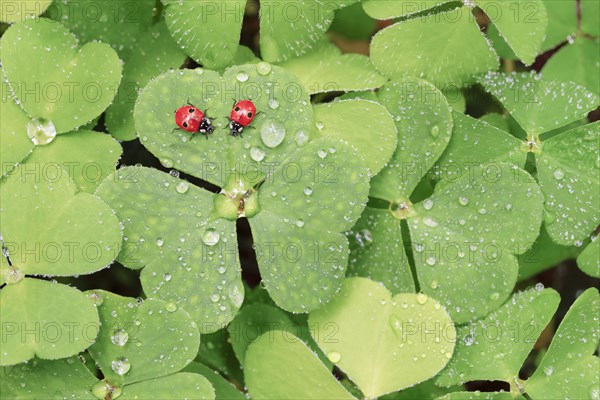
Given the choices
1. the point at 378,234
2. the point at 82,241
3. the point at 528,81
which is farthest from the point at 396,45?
the point at 82,241

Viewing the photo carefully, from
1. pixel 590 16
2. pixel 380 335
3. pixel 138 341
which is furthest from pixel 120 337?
pixel 590 16

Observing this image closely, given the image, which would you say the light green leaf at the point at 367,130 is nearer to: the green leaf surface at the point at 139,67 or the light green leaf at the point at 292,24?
the light green leaf at the point at 292,24

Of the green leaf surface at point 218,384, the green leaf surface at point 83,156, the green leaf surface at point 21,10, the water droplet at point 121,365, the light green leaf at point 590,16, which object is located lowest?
the green leaf surface at point 218,384

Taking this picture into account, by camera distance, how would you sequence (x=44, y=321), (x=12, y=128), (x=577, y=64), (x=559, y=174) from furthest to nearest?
1. (x=577, y=64)
2. (x=559, y=174)
3. (x=12, y=128)
4. (x=44, y=321)

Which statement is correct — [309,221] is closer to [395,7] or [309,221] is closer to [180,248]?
[180,248]

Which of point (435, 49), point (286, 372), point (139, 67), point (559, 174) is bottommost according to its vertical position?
point (286, 372)

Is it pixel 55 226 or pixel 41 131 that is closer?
pixel 55 226

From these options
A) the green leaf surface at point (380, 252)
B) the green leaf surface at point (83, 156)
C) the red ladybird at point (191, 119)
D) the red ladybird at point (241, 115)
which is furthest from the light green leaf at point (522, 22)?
the green leaf surface at point (83, 156)
